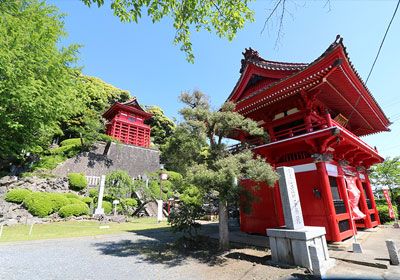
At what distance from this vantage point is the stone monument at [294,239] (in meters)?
4.79

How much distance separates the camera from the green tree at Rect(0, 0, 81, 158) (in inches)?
365

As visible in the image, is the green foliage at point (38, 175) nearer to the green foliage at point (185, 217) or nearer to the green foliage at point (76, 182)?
the green foliage at point (76, 182)

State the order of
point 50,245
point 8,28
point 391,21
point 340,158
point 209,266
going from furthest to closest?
point 8,28 → point 340,158 → point 50,245 → point 209,266 → point 391,21

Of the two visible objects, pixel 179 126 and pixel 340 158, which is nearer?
pixel 179 126

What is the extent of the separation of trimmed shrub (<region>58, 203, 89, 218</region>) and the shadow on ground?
310 inches

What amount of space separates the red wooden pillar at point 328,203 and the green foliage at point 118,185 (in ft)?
60.7

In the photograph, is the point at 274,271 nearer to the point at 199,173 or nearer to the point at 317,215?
the point at 199,173

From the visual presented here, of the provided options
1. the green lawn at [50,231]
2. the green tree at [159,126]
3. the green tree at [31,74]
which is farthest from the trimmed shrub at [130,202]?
the green tree at [159,126]

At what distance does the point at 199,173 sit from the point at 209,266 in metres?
2.73

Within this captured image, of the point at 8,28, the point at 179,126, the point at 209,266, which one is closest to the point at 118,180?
the point at 8,28

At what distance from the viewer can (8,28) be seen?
33.3 feet

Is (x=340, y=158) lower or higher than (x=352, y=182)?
higher

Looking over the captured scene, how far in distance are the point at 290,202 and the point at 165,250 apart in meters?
5.00

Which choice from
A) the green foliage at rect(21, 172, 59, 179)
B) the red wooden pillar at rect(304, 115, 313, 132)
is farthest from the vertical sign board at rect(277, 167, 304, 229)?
the green foliage at rect(21, 172, 59, 179)
